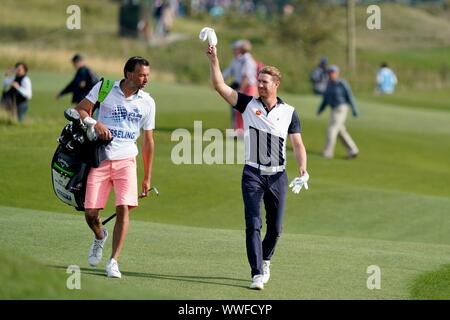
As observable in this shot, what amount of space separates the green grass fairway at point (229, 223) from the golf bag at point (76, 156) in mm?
854

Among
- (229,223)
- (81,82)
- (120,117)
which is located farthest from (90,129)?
(81,82)

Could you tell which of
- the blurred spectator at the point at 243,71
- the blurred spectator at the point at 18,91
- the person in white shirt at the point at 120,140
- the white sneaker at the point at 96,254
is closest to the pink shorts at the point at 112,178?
the person in white shirt at the point at 120,140

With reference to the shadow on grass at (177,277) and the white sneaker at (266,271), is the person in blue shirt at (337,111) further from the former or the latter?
the shadow on grass at (177,277)

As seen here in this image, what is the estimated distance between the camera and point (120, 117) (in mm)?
12008

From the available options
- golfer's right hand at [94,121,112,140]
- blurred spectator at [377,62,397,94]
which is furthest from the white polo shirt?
blurred spectator at [377,62,397,94]

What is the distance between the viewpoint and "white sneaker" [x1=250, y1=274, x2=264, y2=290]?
1162 cm

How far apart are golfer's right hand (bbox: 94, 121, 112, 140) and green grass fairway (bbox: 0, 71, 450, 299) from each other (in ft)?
4.72

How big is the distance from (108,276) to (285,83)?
46910mm

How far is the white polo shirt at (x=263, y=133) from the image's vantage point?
1201cm

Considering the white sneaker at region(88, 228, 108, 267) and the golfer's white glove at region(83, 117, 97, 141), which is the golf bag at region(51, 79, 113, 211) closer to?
the golfer's white glove at region(83, 117, 97, 141)

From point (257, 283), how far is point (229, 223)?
25.6 feet

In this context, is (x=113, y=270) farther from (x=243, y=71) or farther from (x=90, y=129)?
(x=243, y=71)
